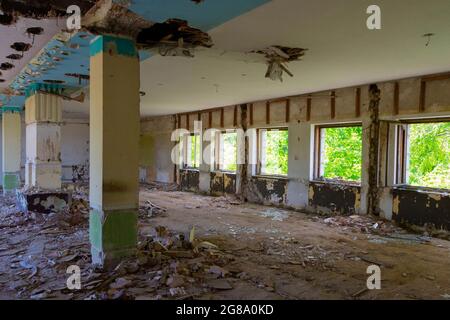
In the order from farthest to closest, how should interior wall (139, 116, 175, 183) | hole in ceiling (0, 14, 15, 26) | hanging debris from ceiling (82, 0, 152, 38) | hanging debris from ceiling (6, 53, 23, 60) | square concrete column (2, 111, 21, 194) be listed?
interior wall (139, 116, 175, 183), square concrete column (2, 111, 21, 194), hanging debris from ceiling (6, 53, 23, 60), hole in ceiling (0, 14, 15, 26), hanging debris from ceiling (82, 0, 152, 38)

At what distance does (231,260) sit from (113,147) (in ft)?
6.54

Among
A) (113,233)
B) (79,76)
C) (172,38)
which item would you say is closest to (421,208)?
(172,38)

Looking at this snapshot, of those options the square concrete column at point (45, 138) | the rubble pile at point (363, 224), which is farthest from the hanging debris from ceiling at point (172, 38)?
the rubble pile at point (363, 224)

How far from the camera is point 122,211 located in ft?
13.5

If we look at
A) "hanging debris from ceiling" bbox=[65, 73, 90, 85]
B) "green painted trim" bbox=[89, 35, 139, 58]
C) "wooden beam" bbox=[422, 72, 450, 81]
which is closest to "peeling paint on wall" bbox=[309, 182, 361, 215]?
"wooden beam" bbox=[422, 72, 450, 81]

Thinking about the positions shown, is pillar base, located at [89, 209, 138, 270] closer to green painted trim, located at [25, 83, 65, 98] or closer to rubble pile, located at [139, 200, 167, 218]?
rubble pile, located at [139, 200, 167, 218]

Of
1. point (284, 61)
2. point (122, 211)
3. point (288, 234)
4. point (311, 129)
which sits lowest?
point (288, 234)

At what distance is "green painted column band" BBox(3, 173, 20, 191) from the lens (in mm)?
10930

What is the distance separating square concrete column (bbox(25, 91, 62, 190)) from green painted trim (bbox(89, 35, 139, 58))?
370 centimetres

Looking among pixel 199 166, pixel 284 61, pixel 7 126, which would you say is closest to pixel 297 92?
pixel 284 61

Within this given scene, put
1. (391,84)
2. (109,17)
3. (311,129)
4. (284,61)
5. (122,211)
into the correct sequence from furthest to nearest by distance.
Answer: (311,129)
(391,84)
(284,61)
(122,211)
(109,17)

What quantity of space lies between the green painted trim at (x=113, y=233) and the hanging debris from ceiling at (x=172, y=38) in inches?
74.7

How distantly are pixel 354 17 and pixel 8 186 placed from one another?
35.3ft
